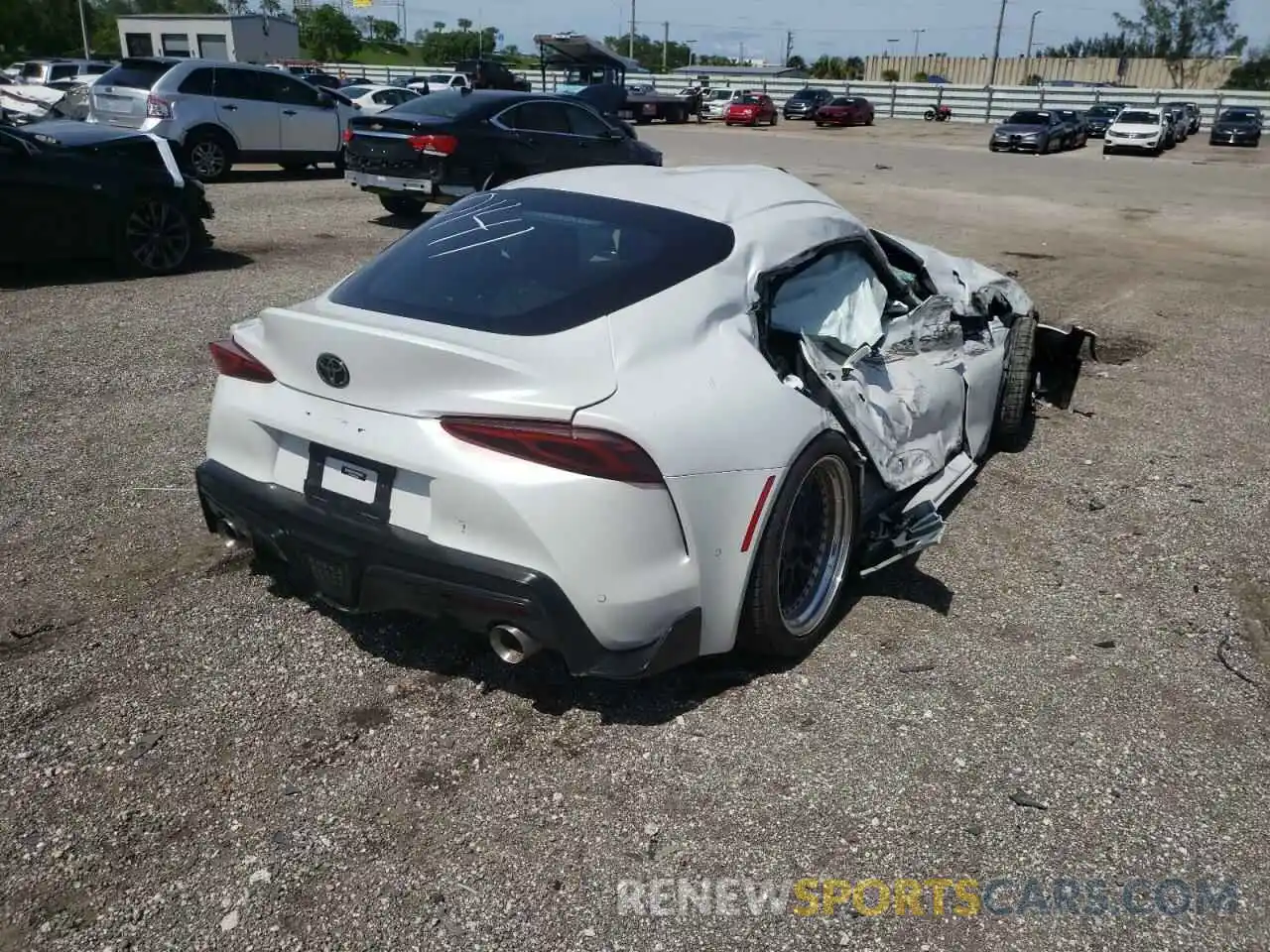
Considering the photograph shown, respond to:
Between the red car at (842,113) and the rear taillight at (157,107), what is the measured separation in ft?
113

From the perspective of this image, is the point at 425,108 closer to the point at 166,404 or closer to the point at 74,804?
the point at 166,404

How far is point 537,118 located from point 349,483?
35.2 feet

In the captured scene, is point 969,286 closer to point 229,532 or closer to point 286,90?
point 229,532

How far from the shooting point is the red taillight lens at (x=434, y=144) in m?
11.5

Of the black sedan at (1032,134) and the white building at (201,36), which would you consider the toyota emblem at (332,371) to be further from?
the white building at (201,36)

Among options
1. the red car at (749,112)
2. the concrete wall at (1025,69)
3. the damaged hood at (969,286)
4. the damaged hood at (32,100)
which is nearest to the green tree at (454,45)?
the concrete wall at (1025,69)

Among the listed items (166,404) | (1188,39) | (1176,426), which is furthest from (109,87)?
(1188,39)

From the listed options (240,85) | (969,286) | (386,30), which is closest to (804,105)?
(240,85)

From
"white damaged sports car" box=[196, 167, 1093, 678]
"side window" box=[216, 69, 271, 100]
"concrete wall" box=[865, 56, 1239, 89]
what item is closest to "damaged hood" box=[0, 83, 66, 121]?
"side window" box=[216, 69, 271, 100]

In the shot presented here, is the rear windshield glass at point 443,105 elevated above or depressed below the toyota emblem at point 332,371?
above

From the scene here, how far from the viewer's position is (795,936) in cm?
235

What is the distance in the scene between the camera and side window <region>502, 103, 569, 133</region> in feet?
40.6

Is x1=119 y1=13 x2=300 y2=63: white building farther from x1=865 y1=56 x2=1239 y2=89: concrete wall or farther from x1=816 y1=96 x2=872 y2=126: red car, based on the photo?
x1=865 y1=56 x2=1239 y2=89: concrete wall

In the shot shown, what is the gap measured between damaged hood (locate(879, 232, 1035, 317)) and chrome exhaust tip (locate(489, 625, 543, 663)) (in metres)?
Answer: 3.00
